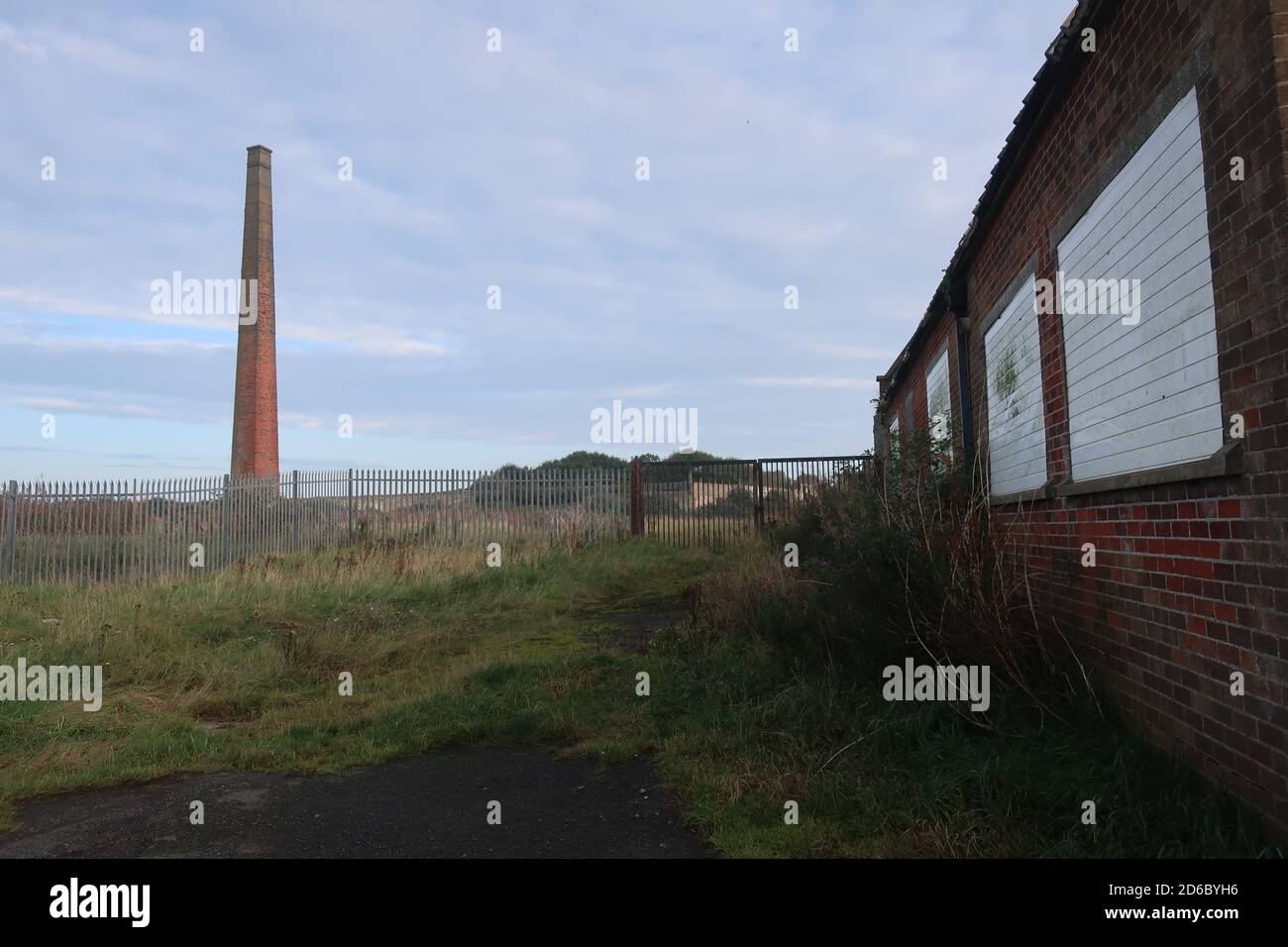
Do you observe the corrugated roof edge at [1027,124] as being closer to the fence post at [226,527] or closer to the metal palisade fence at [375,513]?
the metal palisade fence at [375,513]

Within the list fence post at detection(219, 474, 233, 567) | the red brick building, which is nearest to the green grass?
the red brick building

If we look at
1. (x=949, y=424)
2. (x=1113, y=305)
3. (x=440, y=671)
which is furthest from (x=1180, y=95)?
(x=440, y=671)

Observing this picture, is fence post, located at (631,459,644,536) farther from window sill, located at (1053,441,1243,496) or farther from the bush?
window sill, located at (1053,441,1243,496)

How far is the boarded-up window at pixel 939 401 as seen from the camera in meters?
8.66

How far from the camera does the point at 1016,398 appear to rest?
653 cm

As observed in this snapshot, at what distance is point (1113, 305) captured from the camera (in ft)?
14.5

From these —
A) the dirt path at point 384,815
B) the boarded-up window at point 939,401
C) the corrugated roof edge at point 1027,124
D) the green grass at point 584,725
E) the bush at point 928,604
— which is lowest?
the dirt path at point 384,815

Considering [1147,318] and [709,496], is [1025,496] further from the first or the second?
[709,496]

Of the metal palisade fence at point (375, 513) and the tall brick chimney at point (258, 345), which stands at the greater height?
the tall brick chimney at point (258, 345)

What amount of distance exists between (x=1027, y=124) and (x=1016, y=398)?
2.08m

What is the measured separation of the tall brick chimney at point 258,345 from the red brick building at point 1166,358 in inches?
911

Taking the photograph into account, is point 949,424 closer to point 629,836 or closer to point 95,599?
point 629,836

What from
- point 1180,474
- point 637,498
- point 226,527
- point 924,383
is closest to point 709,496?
point 637,498

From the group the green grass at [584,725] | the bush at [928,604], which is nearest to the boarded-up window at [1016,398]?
the bush at [928,604]
